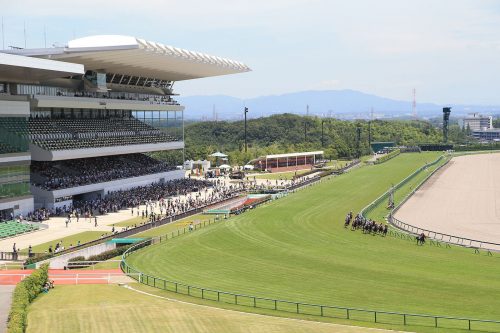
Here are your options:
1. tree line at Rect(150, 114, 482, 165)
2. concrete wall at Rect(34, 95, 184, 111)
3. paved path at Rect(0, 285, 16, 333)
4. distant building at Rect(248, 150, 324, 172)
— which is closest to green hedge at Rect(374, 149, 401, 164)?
distant building at Rect(248, 150, 324, 172)

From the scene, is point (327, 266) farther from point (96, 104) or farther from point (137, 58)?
point (96, 104)

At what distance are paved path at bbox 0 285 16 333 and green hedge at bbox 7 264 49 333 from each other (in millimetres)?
326

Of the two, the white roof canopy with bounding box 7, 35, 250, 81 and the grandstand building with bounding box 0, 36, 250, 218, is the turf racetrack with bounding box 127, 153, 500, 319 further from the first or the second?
the white roof canopy with bounding box 7, 35, 250, 81

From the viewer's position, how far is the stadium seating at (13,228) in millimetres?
38469

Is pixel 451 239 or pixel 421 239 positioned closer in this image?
pixel 421 239

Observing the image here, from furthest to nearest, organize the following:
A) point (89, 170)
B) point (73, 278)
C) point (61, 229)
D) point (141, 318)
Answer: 1. point (89, 170)
2. point (61, 229)
3. point (73, 278)
4. point (141, 318)

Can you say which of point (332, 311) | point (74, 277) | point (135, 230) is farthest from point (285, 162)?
point (332, 311)

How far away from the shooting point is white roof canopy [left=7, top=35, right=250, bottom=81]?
47625 mm

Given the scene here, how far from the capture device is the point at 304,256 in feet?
97.7

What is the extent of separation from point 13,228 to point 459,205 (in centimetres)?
3067

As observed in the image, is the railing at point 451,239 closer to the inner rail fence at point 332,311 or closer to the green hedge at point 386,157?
the inner rail fence at point 332,311

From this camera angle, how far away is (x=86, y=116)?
59188 mm

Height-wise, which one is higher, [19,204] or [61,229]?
[19,204]

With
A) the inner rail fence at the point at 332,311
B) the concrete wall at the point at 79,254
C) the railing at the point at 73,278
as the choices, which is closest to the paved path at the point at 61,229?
the concrete wall at the point at 79,254
